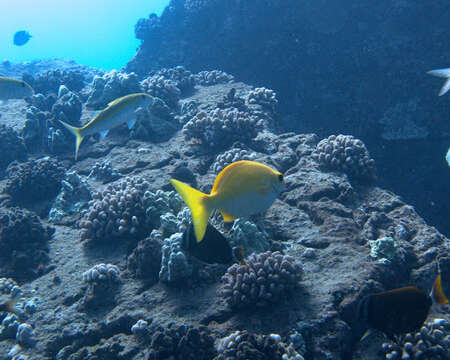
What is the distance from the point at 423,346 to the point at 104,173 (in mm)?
6495

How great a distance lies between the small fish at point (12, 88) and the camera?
636cm

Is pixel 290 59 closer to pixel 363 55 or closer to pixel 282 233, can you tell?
pixel 363 55

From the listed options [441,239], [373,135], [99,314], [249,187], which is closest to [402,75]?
[373,135]

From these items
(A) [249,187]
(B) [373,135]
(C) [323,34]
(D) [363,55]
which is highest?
(C) [323,34]

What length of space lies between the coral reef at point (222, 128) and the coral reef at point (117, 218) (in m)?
2.40

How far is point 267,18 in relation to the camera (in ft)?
43.3

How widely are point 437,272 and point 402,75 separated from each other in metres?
9.98

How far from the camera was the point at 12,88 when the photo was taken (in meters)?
6.46

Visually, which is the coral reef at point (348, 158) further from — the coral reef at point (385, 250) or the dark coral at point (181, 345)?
the dark coral at point (181, 345)

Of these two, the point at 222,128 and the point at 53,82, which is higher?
the point at 53,82

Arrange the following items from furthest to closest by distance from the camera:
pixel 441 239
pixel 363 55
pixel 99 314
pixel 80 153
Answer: pixel 363 55 → pixel 80 153 → pixel 441 239 → pixel 99 314

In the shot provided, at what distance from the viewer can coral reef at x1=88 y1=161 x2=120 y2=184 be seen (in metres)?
6.61

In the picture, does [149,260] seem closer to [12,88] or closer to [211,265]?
[211,265]

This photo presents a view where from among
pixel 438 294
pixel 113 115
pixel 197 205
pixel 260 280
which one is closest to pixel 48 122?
pixel 113 115
